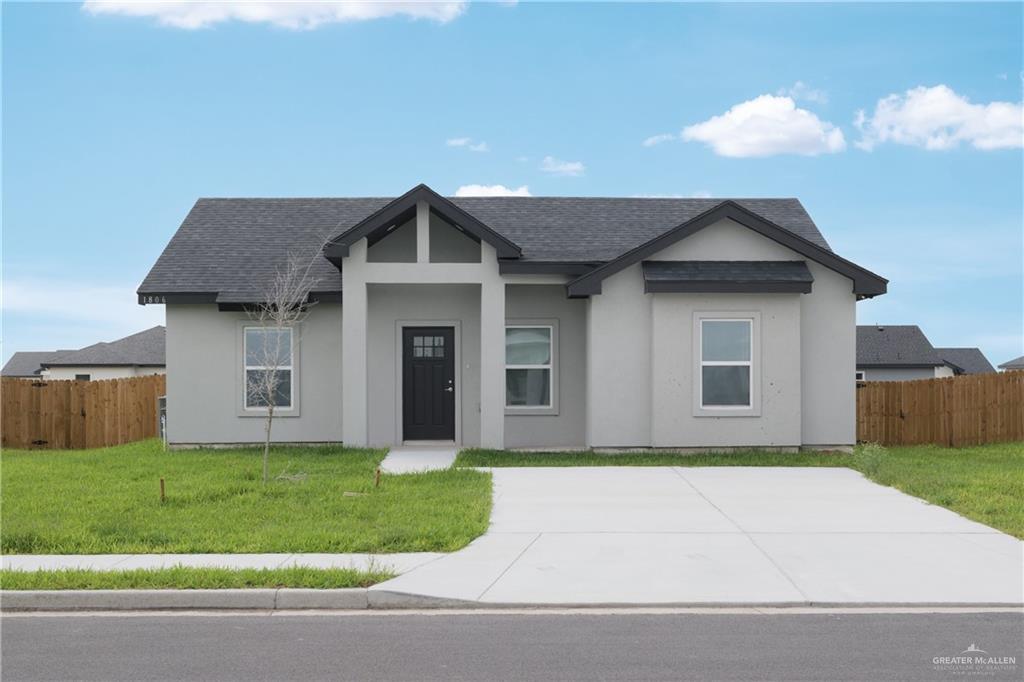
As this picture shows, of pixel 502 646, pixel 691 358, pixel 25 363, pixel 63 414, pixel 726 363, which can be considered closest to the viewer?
pixel 502 646

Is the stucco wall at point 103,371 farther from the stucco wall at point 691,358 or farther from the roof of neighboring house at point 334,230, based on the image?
the stucco wall at point 691,358

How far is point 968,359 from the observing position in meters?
61.6

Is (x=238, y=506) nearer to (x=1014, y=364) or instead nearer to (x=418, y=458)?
(x=418, y=458)

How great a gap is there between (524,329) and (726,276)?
4.31 meters

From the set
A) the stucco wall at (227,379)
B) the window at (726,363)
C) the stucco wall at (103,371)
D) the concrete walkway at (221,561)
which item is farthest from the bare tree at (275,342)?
the stucco wall at (103,371)

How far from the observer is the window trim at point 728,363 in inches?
707

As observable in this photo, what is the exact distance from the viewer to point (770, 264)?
722 inches

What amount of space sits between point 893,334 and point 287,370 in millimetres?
37650

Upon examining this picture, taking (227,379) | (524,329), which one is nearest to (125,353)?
(227,379)

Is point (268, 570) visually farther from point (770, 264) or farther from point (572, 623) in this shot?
point (770, 264)

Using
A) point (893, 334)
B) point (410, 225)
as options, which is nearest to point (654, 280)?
point (410, 225)

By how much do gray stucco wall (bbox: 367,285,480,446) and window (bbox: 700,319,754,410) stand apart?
4.64 meters

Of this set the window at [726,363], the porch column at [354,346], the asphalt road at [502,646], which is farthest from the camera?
the porch column at [354,346]

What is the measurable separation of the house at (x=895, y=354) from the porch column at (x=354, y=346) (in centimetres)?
3216
